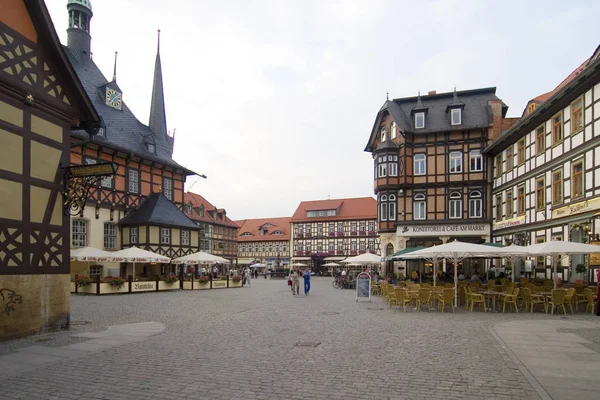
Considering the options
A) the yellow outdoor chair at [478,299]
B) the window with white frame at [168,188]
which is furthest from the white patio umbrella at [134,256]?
the yellow outdoor chair at [478,299]

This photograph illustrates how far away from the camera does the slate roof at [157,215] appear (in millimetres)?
33750

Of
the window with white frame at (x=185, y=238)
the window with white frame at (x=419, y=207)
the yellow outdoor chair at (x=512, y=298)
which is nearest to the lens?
the yellow outdoor chair at (x=512, y=298)

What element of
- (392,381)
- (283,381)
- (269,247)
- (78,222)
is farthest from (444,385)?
(269,247)

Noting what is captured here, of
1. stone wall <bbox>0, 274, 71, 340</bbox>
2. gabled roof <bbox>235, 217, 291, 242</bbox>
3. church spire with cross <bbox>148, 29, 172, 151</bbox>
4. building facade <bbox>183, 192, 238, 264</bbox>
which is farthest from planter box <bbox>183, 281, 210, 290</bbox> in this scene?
gabled roof <bbox>235, 217, 291, 242</bbox>

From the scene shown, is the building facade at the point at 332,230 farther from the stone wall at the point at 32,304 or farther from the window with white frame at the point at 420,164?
the stone wall at the point at 32,304

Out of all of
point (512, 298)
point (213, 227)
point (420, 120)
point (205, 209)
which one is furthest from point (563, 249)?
point (205, 209)

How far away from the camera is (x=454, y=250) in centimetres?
1794

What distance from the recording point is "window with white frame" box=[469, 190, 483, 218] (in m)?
37.9

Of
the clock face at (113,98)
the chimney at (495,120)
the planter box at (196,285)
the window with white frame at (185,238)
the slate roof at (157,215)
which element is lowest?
the planter box at (196,285)

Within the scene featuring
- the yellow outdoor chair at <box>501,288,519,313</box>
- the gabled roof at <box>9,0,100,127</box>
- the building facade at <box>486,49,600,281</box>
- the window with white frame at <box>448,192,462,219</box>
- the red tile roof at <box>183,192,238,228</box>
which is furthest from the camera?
the red tile roof at <box>183,192,238,228</box>

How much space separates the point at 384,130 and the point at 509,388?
37.0m

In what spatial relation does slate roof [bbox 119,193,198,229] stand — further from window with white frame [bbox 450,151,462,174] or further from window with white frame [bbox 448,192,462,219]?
window with white frame [bbox 450,151,462,174]

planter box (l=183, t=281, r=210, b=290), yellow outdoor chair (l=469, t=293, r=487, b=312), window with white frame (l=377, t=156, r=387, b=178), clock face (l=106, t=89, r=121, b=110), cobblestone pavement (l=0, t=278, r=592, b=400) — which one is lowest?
planter box (l=183, t=281, r=210, b=290)

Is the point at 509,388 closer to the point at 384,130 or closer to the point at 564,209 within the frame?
the point at 564,209
